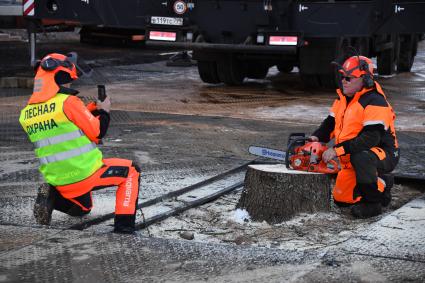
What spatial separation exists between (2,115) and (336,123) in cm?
583

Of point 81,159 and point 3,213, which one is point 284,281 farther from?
point 3,213

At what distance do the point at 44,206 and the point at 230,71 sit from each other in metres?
9.07

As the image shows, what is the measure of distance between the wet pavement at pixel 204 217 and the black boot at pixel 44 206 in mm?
103

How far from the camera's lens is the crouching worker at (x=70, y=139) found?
6094mm

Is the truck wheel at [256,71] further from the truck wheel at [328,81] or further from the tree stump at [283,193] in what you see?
the tree stump at [283,193]

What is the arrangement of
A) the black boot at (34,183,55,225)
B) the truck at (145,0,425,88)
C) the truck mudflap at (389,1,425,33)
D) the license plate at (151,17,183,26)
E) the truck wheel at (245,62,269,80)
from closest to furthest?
the black boot at (34,183,55,225)
the truck at (145,0,425,88)
the license plate at (151,17,183,26)
the truck mudflap at (389,1,425,33)
the truck wheel at (245,62,269,80)

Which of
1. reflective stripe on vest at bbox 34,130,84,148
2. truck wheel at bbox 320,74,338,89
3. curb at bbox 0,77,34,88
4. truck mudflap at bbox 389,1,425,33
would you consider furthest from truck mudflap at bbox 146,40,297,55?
reflective stripe on vest at bbox 34,130,84,148

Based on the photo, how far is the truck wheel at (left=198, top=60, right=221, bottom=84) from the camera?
50.0ft

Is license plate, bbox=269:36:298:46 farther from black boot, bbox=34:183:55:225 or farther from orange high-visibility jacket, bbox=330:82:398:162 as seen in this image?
black boot, bbox=34:183:55:225

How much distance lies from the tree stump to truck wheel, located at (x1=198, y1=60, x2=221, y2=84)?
27.0ft

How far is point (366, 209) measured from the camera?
281 inches

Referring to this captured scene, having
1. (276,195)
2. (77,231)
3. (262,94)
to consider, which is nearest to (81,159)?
(77,231)

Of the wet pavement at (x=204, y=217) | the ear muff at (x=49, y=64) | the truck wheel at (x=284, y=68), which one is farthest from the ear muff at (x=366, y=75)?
the truck wheel at (x=284, y=68)

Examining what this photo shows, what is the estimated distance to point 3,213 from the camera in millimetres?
6797
